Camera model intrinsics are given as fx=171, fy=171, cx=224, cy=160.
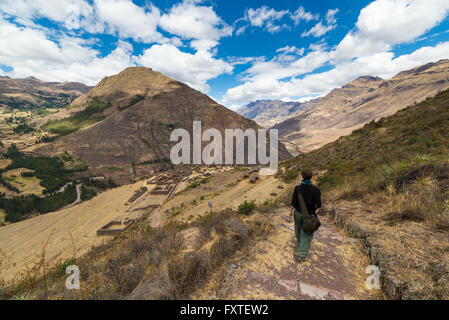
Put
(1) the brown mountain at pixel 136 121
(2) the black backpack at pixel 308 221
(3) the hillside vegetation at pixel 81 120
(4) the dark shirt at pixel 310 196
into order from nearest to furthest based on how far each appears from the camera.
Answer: (2) the black backpack at pixel 308 221, (4) the dark shirt at pixel 310 196, (1) the brown mountain at pixel 136 121, (3) the hillside vegetation at pixel 81 120

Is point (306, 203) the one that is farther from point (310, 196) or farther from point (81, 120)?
point (81, 120)

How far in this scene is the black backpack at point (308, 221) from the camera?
343 cm

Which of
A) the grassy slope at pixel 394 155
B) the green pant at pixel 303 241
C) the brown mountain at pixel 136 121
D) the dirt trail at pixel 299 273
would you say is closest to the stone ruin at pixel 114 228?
the dirt trail at pixel 299 273

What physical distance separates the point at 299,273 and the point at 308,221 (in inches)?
38.6

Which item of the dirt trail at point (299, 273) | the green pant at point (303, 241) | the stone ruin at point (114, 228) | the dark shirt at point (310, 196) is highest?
the dark shirt at point (310, 196)

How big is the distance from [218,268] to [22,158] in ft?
292

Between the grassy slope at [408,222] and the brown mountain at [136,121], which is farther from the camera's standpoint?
the brown mountain at [136,121]

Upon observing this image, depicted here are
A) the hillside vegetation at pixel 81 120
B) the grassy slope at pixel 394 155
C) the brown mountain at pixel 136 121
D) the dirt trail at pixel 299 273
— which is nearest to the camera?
the dirt trail at pixel 299 273

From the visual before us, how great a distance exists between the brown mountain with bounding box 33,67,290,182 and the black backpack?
206 feet

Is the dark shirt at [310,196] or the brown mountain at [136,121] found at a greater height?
the brown mountain at [136,121]

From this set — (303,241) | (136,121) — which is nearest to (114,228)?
(303,241)

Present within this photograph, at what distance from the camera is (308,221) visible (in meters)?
3.44

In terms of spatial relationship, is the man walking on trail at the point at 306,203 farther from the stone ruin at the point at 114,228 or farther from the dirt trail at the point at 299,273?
the stone ruin at the point at 114,228

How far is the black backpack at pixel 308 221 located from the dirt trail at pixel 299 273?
73cm
